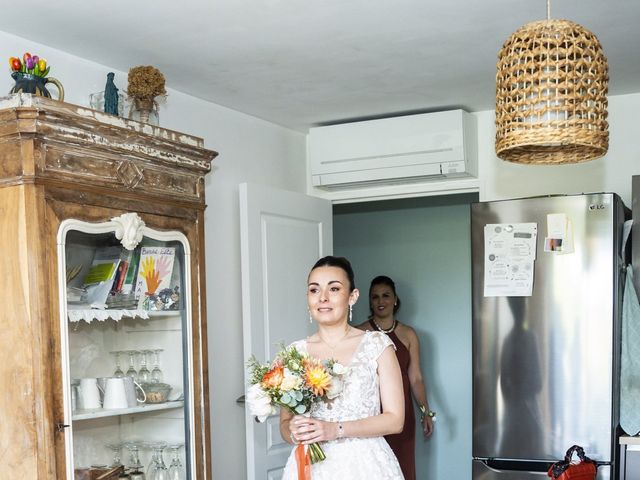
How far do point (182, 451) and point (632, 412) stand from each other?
5.86ft

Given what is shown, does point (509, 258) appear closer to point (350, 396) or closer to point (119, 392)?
point (350, 396)

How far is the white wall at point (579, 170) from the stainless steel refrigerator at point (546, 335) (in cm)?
59

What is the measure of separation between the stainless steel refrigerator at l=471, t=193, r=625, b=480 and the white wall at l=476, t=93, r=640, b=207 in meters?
0.59

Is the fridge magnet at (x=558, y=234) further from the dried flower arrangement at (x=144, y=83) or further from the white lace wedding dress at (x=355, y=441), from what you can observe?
the dried flower arrangement at (x=144, y=83)

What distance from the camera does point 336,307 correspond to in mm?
2553

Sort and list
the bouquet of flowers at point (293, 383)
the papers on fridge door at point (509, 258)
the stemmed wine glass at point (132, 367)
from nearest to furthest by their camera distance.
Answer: the bouquet of flowers at point (293, 383) < the stemmed wine glass at point (132, 367) < the papers on fridge door at point (509, 258)

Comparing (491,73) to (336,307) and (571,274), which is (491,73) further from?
(336,307)

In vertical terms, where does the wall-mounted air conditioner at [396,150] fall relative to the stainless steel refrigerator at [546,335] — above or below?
above

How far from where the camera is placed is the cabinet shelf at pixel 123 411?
2541mm

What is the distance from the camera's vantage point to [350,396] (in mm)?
2492

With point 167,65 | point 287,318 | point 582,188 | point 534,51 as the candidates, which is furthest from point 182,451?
point 582,188

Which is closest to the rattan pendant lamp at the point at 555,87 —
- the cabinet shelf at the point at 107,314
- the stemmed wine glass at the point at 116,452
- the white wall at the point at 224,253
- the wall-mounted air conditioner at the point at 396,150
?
the cabinet shelf at the point at 107,314

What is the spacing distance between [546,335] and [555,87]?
1776mm

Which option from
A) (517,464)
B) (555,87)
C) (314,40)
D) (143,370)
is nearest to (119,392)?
(143,370)
